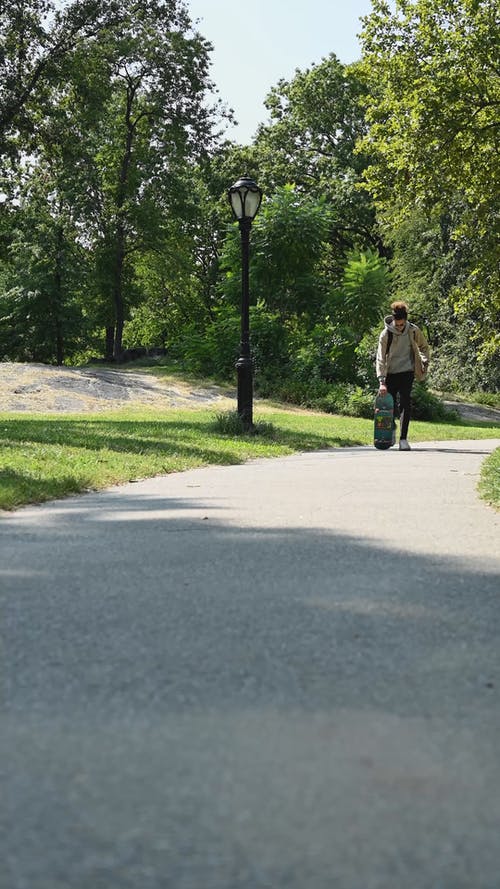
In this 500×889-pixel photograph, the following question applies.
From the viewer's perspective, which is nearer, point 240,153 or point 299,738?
point 299,738

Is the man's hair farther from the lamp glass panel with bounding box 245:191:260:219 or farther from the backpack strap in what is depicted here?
the lamp glass panel with bounding box 245:191:260:219

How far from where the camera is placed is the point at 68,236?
40.5 metres

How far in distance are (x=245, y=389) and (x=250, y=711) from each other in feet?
45.6

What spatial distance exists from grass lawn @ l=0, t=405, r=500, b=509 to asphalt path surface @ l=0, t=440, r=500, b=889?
2.95 m

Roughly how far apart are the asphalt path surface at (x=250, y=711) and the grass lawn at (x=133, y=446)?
2.95m

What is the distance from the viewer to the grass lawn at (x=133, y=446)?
9062 millimetres

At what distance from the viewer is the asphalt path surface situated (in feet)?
6.65

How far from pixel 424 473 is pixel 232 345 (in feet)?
64.7

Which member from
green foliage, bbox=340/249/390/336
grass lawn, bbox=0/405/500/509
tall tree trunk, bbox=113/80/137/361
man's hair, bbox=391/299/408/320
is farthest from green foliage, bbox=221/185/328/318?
man's hair, bbox=391/299/408/320

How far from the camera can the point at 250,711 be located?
9.51ft

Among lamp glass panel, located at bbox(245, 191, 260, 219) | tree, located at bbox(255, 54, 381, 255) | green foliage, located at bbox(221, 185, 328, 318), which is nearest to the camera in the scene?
lamp glass panel, located at bbox(245, 191, 260, 219)

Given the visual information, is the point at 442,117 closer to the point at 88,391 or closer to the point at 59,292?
the point at 88,391

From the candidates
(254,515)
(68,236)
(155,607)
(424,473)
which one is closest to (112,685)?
(155,607)

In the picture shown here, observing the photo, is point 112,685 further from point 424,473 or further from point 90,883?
point 424,473
